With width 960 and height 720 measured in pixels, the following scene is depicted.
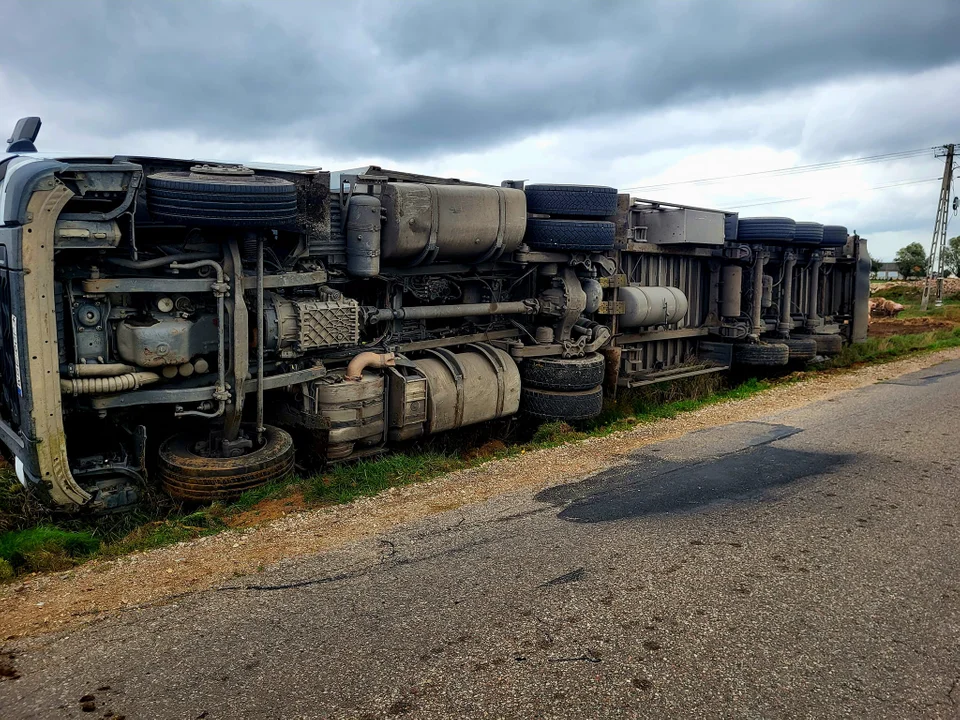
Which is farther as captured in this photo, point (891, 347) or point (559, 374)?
point (891, 347)

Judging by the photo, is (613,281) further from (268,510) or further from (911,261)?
(911,261)

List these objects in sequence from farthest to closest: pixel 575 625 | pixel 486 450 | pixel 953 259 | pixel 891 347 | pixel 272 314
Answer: pixel 953 259
pixel 891 347
pixel 486 450
pixel 272 314
pixel 575 625

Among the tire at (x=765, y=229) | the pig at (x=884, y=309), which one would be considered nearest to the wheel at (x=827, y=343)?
the tire at (x=765, y=229)

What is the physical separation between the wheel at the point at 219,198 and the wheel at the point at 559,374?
394 cm

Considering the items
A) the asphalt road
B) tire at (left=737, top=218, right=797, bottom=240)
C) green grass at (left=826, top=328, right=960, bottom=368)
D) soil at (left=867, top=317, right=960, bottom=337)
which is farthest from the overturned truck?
soil at (left=867, top=317, right=960, bottom=337)

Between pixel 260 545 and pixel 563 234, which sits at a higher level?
pixel 563 234

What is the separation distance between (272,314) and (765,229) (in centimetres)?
953

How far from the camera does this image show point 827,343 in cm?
1486

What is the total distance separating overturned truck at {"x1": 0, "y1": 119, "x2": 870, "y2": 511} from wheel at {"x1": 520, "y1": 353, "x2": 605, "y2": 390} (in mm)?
19

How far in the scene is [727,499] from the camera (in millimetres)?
5930

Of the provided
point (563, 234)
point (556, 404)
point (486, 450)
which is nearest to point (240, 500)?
point (486, 450)

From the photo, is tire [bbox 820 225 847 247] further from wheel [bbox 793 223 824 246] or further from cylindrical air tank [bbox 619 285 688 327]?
cylindrical air tank [bbox 619 285 688 327]

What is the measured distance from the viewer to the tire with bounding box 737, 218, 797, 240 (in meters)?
13.2

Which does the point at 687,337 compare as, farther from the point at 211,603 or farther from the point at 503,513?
the point at 211,603
